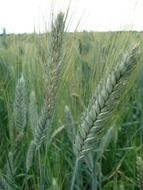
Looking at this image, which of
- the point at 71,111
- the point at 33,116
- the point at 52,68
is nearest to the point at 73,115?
the point at 71,111

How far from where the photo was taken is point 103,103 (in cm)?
70

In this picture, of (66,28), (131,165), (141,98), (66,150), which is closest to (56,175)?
(66,150)

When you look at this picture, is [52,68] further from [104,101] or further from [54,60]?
[104,101]

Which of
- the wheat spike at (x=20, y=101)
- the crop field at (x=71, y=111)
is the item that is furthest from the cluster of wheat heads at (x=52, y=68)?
the wheat spike at (x=20, y=101)

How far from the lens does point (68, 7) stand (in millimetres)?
841

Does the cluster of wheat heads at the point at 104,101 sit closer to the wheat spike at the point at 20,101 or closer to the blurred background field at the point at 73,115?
the blurred background field at the point at 73,115

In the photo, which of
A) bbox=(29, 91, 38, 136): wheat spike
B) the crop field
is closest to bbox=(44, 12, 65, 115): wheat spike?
the crop field

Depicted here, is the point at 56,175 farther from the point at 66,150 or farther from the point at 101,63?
the point at 101,63

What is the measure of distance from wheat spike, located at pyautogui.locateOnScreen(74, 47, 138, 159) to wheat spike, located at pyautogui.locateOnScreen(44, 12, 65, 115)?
83 mm

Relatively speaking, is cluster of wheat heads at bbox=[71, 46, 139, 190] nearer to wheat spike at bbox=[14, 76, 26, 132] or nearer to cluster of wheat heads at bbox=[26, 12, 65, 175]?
cluster of wheat heads at bbox=[26, 12, 65, 175]

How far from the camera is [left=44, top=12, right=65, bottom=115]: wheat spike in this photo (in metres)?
0.78

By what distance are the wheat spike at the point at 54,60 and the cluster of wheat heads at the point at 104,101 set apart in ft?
0.27

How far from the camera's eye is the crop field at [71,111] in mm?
710

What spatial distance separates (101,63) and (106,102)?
190 mm
